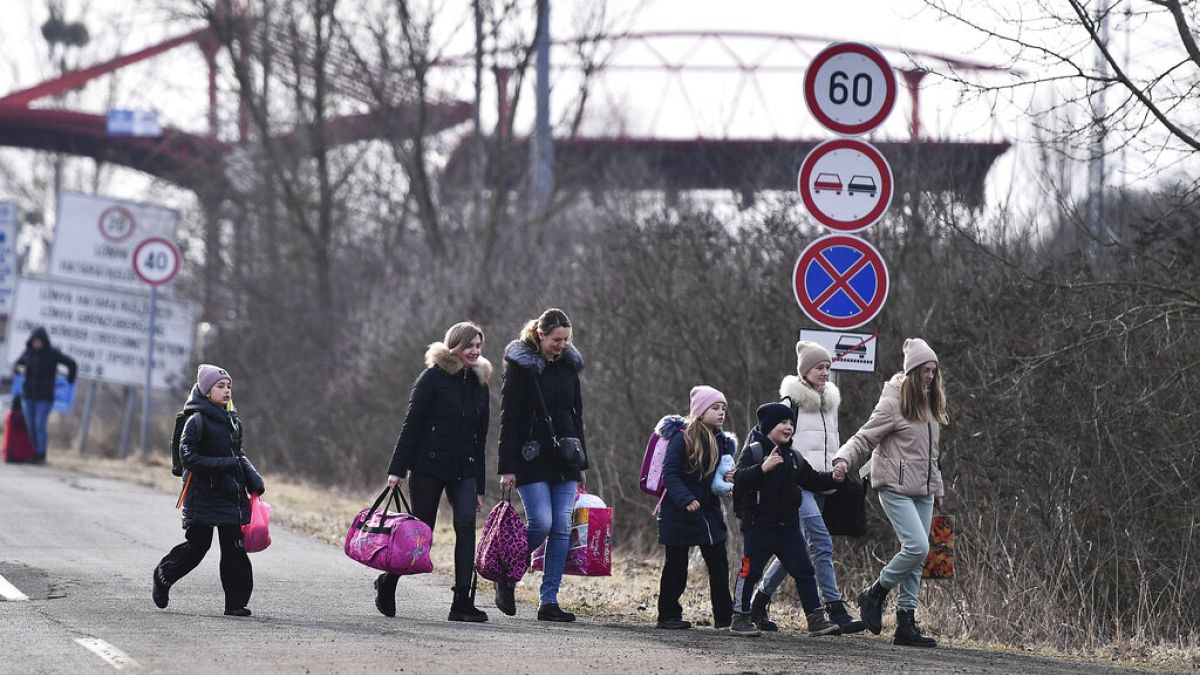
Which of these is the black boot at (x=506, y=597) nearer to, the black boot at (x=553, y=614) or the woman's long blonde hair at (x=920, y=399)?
the black boot at (x=553, y=614)

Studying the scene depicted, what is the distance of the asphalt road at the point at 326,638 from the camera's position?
8.66 meters

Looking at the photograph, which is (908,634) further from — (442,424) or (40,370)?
(40,370)

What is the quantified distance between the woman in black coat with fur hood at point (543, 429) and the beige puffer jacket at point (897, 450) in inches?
63.9

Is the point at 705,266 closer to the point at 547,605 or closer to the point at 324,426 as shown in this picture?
the point at 547,605

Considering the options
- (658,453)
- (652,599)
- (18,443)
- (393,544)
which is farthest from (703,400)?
(18,443)

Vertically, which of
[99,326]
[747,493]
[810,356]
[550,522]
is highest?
[99,326]

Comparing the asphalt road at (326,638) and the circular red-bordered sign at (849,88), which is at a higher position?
the circular red-bordered sign at (849,88)

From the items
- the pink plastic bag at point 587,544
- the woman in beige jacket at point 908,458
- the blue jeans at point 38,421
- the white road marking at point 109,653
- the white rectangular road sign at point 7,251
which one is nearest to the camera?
the white road marking at point 109,653

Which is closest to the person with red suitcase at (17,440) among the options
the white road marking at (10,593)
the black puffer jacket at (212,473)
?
the white road marking at (10,593)

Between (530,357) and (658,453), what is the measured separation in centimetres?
91

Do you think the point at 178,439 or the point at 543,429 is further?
the point at 543,429

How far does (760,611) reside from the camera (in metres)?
10.8

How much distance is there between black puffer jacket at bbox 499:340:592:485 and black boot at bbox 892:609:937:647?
2052mm

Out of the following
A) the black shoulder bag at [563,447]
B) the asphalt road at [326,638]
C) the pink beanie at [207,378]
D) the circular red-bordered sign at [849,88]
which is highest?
the circular red-bordered sign at [849,88]
